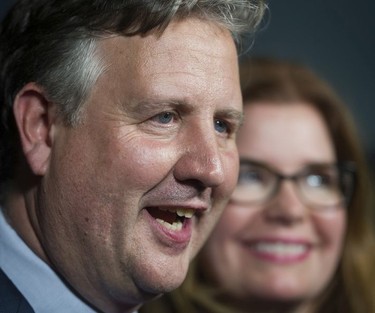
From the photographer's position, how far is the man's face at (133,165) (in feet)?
4.70

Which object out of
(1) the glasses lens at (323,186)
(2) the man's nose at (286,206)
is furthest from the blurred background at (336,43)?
(2) the man's nose at (286,206)

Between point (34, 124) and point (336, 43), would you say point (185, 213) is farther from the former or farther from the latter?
point (336, 43)

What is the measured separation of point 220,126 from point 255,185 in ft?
2.92

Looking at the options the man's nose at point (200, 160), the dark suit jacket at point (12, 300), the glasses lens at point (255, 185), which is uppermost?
the man's nose at point (200, 160)

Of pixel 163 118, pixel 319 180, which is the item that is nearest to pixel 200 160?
pixel 163 118

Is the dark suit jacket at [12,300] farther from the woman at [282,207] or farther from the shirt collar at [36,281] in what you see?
the woman at [282,207]

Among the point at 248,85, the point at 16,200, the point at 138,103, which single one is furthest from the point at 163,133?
the point at 248,85

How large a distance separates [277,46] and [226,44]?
66.6 inches

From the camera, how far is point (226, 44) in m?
1.54

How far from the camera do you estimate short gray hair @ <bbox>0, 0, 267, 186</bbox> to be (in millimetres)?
1447

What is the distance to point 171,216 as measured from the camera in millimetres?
1528

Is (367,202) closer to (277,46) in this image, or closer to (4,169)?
(277,46)

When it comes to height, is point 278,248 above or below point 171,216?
below

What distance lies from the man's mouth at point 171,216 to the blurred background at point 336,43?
168cm
